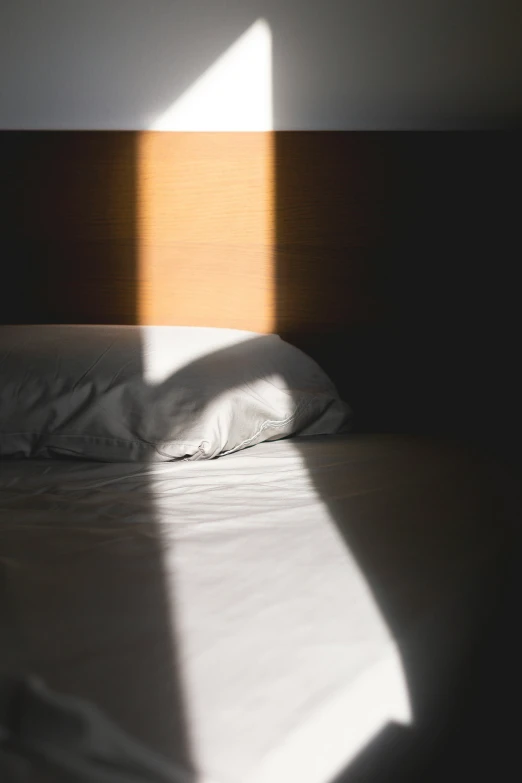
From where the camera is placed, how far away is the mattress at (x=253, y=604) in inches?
17.9

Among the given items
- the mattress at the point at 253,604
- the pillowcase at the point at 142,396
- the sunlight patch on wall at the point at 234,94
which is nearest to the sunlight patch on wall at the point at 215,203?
the sunlight patch on wall at the point at 234,94

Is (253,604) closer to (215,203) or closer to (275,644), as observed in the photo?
(275,644)

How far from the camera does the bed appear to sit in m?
0.46

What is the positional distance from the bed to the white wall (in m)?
0.10

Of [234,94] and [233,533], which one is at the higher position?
[234,94]

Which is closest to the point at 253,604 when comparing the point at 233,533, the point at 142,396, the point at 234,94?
the point at 233,533

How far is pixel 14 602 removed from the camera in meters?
0.60

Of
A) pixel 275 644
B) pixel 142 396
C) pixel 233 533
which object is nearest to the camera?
pixel 275 644

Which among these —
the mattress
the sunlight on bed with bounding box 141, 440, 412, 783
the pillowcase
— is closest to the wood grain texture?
the pillowcase

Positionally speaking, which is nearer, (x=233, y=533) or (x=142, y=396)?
(x=233, y=533)

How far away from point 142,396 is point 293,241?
57cm

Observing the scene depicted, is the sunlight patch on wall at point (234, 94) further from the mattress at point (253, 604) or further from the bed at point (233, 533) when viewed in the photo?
the mattress at point (253, 604)

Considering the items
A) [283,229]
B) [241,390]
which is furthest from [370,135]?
[241,390]

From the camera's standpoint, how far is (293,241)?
4.92ft
